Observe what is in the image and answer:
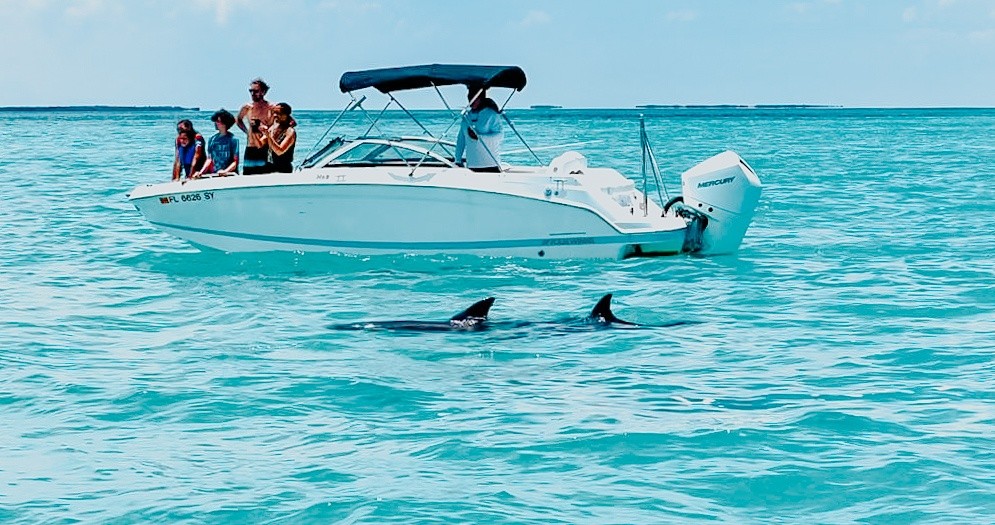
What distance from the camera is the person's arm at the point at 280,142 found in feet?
50.6

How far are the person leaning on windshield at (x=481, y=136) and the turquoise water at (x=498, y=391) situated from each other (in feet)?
3.84

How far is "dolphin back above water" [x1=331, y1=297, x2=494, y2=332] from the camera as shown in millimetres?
11539

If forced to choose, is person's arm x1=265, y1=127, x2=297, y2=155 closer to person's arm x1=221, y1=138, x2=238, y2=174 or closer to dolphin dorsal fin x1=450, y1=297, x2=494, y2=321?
person's arm x1=221, y1=138, x2=238, y2=174

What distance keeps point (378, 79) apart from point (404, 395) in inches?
290

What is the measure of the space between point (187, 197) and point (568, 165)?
4529 mm

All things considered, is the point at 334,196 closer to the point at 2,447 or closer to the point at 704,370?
the point at 704,370

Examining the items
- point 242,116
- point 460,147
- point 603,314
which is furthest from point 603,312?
point 242,116

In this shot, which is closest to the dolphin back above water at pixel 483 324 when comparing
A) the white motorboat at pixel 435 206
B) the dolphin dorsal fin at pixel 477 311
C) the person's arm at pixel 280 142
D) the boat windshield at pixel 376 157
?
the dolphin dorsal fin at pixel 477 311

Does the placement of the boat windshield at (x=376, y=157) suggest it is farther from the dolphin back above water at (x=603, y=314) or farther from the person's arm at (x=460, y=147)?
the dolphin back above water at (x=603, y=314)

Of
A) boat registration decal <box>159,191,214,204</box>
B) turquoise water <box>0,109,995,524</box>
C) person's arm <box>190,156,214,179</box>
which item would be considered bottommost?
turquoise water <box>0,109,995,524</box>

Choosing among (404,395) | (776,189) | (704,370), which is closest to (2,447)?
(404,395)

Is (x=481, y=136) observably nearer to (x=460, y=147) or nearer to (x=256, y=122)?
(x=460, y=147)

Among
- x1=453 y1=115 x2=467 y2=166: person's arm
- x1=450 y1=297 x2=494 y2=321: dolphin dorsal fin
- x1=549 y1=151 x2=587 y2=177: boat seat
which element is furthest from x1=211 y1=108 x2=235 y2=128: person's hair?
x1=450 y1=297 x2=494 y2=321: dolphin dorsal fin

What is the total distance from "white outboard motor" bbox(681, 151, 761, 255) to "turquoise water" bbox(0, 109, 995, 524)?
32 centimetres
